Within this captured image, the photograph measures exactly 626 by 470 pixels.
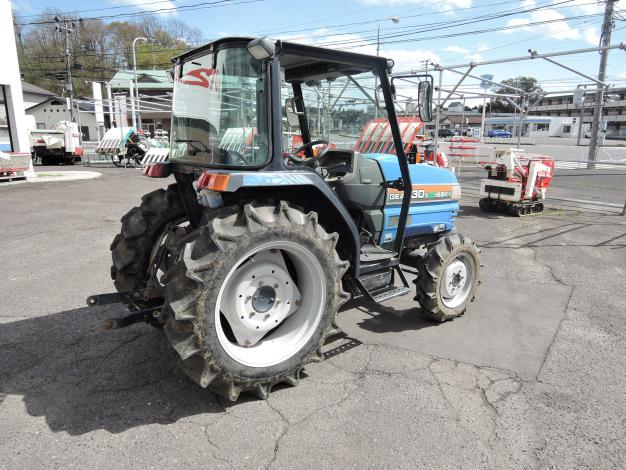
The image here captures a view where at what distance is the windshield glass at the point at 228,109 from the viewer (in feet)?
9.92

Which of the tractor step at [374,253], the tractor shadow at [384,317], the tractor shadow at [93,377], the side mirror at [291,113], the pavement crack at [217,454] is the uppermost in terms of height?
the side mirror at [291,113]

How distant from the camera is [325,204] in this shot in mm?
3477

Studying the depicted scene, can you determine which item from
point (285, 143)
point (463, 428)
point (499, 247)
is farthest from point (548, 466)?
point (499, 247)

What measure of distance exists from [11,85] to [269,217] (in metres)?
17.4

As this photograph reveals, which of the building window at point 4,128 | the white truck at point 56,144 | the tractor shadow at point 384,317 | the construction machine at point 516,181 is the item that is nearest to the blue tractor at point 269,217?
the tractor shadow at point 384,317

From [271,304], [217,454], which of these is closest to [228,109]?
[271,304]

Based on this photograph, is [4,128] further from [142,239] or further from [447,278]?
[447,278]

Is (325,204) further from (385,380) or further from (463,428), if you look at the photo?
(463,428)

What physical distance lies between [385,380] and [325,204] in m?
1.44

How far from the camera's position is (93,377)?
3.38 meters

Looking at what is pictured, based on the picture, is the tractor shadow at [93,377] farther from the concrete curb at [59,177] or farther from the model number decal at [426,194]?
the concrete curb at [59,177]

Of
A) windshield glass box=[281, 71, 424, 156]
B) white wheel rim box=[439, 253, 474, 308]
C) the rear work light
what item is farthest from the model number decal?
the rear work light

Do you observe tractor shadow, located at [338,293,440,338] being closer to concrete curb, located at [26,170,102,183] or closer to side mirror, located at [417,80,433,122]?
side mirror, located at [417,80,433,122]

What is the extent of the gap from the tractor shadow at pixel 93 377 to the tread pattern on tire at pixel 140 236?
0.59 meters
